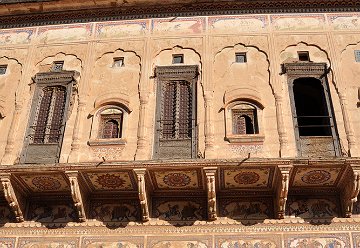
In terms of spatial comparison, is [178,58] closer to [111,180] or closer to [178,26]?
[178,26]

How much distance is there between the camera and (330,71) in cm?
1168

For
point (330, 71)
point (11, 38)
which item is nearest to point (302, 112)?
point (330, 71)

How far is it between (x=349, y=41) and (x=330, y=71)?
1103 mm

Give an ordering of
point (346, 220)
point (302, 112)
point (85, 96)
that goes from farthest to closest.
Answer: point (302, 112) < point (85, 96) < point (346, 220)

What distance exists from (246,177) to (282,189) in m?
0.81

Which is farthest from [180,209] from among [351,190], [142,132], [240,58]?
[240,58]

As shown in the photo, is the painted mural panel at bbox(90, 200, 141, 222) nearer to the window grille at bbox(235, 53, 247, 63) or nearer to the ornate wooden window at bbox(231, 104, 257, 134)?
the ornate wooden window at bbox(231, 104, 257, 134)

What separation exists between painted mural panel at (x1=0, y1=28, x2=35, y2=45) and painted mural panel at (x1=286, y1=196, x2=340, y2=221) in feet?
25.2

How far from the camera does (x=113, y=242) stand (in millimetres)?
10391

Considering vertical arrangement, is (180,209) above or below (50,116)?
below

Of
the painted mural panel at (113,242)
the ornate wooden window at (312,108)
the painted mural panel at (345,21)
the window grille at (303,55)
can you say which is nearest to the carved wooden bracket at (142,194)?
the painted mural panel at (113,242)

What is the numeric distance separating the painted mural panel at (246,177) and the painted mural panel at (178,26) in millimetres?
4036

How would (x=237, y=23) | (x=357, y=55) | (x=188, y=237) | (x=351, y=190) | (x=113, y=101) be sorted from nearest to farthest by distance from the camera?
(x=351, y=190), (x=188, y=237), (x=113, y=101), (x=357, y=55), (x=237, y=23)

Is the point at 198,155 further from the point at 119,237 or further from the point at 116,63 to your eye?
the point at 116,63
